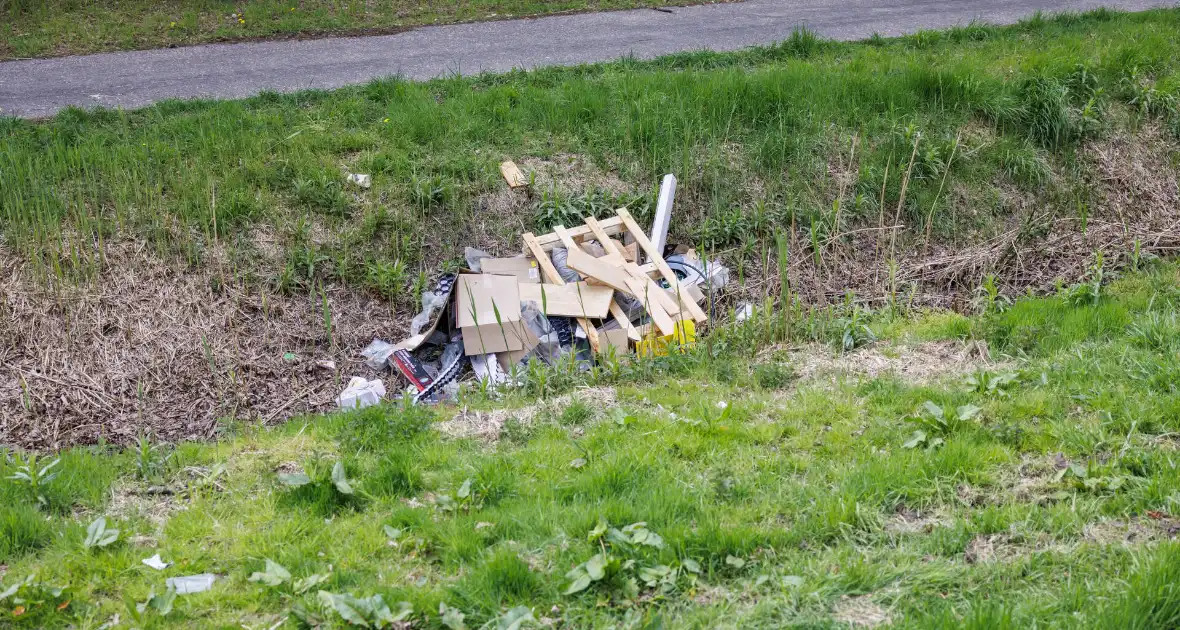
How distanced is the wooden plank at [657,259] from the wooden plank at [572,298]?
0.44 meters

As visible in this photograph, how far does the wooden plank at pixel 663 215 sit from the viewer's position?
751cm

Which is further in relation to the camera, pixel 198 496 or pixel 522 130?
pixel 522 130

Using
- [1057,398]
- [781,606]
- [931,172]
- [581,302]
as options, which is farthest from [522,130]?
[781,606]

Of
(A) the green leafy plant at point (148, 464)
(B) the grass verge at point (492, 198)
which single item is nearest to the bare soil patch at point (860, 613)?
(B) the grass verge at point (492, 198)

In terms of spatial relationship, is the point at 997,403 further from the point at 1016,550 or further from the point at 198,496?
the point at 198,496

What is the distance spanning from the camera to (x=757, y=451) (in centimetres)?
441

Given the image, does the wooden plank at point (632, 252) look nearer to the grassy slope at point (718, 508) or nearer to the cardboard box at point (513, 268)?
the cardboard box at point (513, 268)

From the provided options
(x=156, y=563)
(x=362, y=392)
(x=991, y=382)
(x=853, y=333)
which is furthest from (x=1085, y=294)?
(x=156, y=563)

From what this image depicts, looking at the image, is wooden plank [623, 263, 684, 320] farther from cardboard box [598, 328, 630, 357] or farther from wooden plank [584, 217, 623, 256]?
cardboard box [598, 328, 630, 357]

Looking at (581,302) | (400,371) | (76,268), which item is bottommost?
(400,371)

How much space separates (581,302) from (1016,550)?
12.0ft

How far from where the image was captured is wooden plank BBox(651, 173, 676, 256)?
24.6ft

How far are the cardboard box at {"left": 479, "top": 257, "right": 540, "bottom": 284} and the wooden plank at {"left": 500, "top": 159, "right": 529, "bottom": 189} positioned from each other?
77 cm

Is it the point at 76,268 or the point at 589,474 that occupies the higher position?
the point at 76,268
